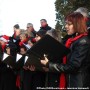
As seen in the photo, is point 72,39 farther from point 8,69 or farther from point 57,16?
point 57,16

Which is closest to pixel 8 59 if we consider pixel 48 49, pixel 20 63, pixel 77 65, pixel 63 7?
pixel 20 63

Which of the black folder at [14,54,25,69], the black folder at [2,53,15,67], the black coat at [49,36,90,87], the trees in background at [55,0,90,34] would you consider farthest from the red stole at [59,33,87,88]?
the trees in background at [55,0,90,34]

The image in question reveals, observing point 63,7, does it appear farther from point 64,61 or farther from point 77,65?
point 77,65

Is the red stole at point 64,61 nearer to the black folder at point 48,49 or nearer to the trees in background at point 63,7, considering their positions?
the black folder at point 48,49

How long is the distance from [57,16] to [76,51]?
24.7 metres

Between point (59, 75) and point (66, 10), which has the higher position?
point (66, 10)

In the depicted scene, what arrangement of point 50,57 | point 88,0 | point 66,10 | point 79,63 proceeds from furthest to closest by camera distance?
point 66,10 → point 88,0 → point 50,57 → point 79,63

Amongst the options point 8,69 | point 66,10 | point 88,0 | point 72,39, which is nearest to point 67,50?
point 72,39

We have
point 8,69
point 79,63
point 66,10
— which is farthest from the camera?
point 66,10

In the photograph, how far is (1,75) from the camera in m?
11.4

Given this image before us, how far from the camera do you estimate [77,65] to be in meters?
5.63

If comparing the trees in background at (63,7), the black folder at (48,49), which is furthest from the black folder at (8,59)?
the trees in background at (63,7)

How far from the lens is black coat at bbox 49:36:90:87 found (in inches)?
223

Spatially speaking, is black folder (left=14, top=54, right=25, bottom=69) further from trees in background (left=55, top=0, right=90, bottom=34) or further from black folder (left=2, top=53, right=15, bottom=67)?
trees in background (left=55, top=0, right=90, bottom=34)
